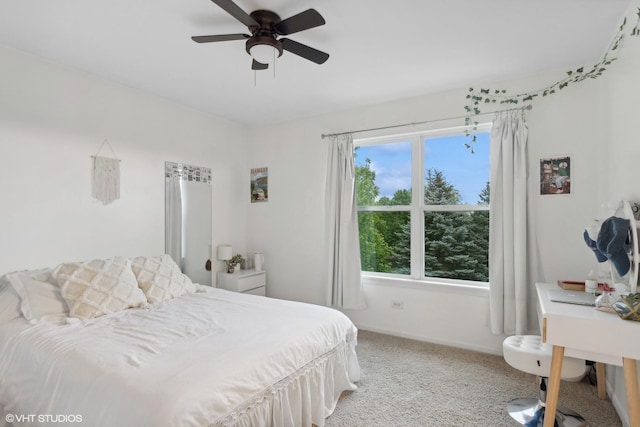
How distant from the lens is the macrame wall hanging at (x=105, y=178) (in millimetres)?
2994

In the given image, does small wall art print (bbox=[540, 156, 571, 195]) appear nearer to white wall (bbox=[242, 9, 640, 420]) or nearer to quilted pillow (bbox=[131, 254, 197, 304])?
white wall (bbox=[242, 9, 640, 420])

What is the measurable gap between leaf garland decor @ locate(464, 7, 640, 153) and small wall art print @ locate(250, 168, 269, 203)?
2.52 metres

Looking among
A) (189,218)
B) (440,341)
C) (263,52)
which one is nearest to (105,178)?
(189,218)

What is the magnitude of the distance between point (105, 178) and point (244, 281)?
184 cm

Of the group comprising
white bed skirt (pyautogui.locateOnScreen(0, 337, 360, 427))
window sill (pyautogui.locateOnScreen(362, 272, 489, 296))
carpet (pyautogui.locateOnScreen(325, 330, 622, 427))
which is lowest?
carpet (pyautogui.locateOnScreen(325, 330, 622, 427))

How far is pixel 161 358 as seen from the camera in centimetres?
168

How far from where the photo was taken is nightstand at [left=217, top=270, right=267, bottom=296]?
3959mm

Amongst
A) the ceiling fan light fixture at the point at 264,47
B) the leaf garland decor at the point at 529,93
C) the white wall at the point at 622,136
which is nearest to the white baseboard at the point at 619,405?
the white wall at the point at 622,136

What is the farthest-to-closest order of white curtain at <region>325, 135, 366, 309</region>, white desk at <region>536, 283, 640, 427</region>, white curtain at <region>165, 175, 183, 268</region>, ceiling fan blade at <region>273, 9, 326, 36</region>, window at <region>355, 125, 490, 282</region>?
→ 1. white curtain at <region>325, 135, 366, 309</region>
2. white curtain at <region>165, 175, 183, 268</region>
3. window at <region>355, 125, 490, 282</region>
4. ceiling fan blade at <region>273, 9, 326, 36</region>
5. white desk at <region>536, 283, 640, 427</region>

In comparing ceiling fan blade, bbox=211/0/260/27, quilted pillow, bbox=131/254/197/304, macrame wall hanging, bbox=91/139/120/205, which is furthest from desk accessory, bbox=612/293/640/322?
macrame wall hanging, bbox=91/139/120/205

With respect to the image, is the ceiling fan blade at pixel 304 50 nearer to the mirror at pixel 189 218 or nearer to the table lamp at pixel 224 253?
the mirror at pixel 189 218

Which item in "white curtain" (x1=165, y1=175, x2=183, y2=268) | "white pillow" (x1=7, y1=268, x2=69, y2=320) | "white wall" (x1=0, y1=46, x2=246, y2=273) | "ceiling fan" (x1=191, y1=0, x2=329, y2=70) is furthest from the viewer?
"white curtain" (x1=165, y1=175, x2=183, y2=268)

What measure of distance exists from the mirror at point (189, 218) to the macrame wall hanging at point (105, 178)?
1.72ft

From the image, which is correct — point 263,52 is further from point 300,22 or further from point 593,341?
point 593,341
